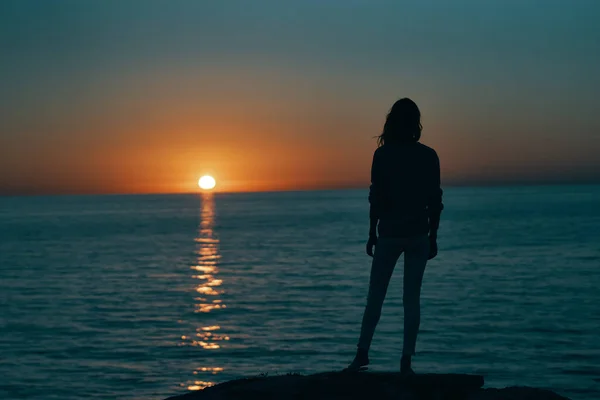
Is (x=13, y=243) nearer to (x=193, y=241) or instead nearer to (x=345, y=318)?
(x=193, y=241)

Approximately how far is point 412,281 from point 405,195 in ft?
3.08

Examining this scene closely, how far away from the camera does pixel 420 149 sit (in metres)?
7.63

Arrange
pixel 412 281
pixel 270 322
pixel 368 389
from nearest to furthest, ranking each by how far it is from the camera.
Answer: pixel 368 389, pixel 412 281, pixel 270 322

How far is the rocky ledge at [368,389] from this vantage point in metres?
7.50

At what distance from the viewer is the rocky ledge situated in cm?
750

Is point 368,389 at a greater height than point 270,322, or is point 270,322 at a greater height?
point 368,389

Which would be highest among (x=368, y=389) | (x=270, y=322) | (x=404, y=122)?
(x=404, y=122)

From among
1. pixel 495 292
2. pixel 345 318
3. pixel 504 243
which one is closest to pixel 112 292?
pixel 345 318

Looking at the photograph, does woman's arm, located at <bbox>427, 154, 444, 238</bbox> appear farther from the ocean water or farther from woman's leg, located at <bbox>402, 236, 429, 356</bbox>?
the ocean water

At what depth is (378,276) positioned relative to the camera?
26.1 ft

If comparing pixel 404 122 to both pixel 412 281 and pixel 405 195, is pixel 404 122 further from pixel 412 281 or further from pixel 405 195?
pixel 412 281

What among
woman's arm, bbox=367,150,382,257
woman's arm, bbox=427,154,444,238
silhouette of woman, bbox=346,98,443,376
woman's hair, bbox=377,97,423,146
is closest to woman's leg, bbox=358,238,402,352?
silhouette of woman, bbox=346,98,443,376

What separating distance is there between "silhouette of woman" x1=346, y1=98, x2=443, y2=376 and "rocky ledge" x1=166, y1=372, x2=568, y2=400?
312mm

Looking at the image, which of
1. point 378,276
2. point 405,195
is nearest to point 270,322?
point 378,276
